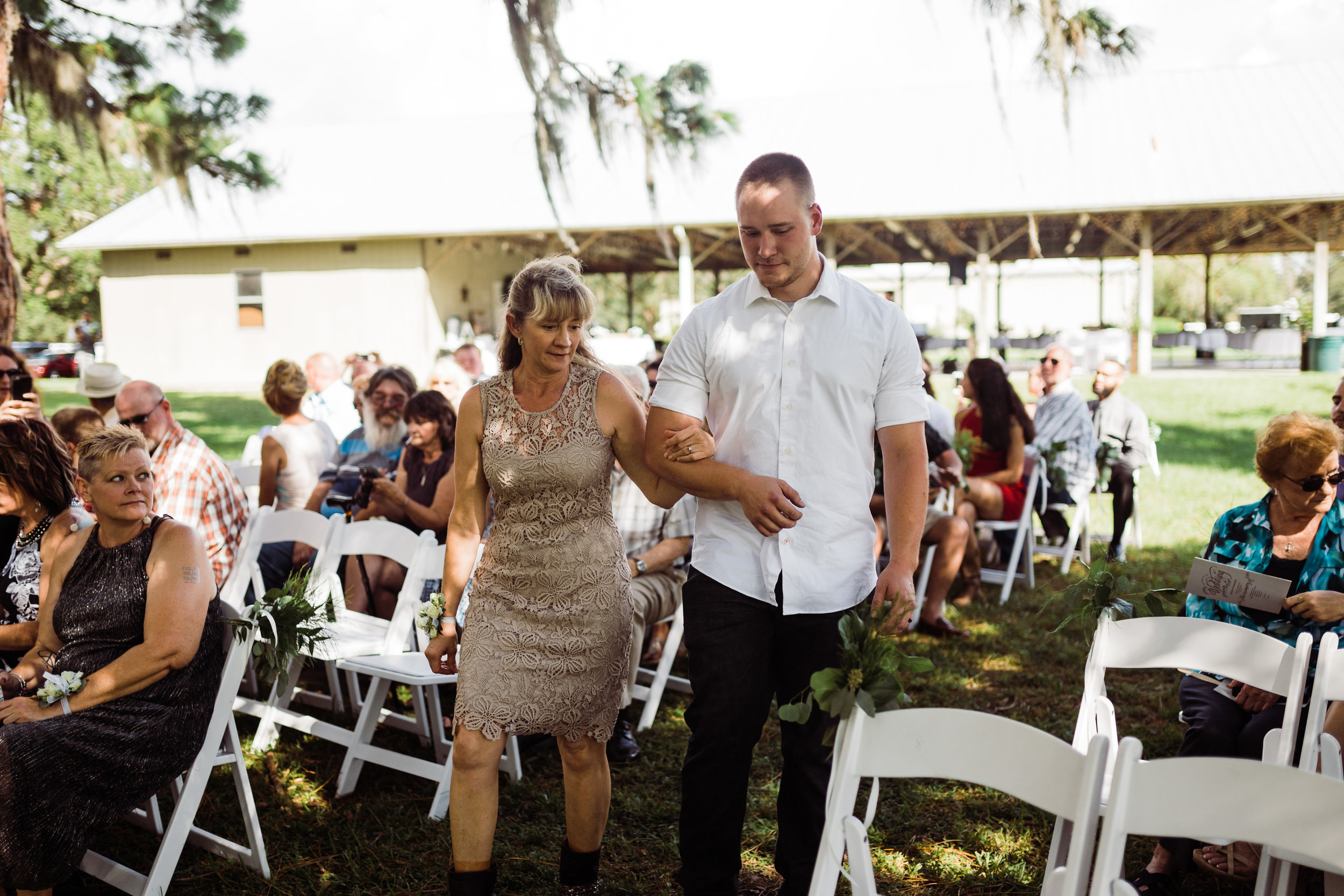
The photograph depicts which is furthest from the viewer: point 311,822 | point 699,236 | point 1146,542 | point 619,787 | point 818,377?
point 699,236

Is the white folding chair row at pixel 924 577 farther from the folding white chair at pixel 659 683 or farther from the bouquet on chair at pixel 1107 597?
the bouquet on chair at pixel 1107 597

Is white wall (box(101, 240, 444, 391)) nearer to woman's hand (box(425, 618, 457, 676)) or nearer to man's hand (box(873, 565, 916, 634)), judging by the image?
woman's hand (box(425, 618, 457, 676))

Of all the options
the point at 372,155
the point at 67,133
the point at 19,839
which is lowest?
the point at 19,839

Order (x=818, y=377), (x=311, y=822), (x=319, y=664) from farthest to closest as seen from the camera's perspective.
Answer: (x=319, y=664) < (x=311, y=822) < (x=818, y=377)

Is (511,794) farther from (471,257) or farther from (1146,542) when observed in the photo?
(471,257)

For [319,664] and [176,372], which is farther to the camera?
[176,372]

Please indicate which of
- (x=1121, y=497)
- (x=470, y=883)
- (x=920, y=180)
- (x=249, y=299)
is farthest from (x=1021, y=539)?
(x=249, y=299)

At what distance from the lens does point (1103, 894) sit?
1.65 meters

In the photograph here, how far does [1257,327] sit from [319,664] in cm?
2463

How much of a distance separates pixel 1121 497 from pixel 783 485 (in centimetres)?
592

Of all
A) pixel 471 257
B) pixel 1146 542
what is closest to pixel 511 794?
pixel 1146 542

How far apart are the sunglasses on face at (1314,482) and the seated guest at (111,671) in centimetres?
334

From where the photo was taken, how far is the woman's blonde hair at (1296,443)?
125 inches

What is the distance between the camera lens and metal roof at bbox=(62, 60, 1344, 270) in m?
18.2
